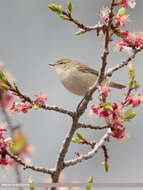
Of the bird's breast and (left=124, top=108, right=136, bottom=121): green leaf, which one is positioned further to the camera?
the bird's breast

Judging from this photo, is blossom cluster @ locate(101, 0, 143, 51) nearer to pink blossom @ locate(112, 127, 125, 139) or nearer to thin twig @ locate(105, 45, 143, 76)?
thin twig @ locate(105, 45, 143, 76)

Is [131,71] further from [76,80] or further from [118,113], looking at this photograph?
[76,80]

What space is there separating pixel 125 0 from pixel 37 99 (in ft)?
0.78

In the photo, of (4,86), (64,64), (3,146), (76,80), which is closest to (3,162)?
(3,146)

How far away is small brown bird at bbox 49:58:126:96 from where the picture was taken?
3.19ft

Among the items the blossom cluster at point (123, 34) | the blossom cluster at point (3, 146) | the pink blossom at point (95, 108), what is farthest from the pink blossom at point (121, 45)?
the blossom cluster at point (3, 146)

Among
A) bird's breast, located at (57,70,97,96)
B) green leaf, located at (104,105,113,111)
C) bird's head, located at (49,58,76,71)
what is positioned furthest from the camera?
bird's head, located at (49,58,76,71)

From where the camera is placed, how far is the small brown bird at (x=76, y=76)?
3.19 feet

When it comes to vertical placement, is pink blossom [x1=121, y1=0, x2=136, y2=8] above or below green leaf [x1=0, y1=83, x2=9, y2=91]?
above

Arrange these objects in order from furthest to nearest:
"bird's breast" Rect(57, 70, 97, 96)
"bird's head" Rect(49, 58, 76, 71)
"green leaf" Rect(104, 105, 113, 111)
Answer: "bird's head" Rect(49, 58, 76, 71)
"bird's breast" Rect(57, 70, 97, 96)
"green leaf" Rect(104, 105, 113, 111)

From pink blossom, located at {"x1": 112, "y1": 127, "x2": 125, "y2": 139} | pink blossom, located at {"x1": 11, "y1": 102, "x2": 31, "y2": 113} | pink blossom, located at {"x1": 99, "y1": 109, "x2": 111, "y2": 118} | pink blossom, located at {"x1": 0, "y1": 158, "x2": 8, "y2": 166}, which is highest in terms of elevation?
pink blossom, located at {"x1": 99, "y1": 109, "x2": 111, "y2": 118}

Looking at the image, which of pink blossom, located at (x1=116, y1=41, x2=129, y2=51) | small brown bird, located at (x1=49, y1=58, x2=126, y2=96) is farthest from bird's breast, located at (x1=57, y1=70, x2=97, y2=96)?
pink blossom, located at (x1=116, y1=41, x2=129, y2=51)

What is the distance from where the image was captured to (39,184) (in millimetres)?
525

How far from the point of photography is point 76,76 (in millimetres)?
1095
